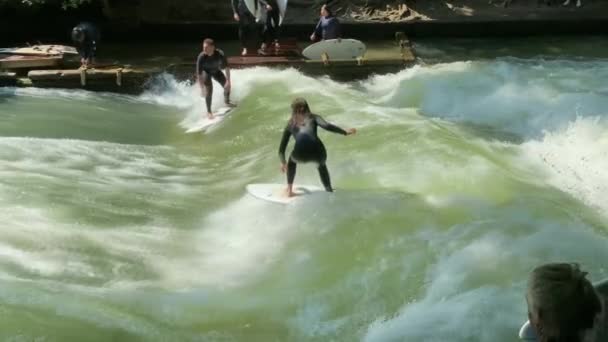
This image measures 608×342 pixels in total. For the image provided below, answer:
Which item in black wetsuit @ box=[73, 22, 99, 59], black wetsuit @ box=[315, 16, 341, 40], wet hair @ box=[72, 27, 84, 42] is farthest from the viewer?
black wetsuit @ box=[315, 16, 341, 40]

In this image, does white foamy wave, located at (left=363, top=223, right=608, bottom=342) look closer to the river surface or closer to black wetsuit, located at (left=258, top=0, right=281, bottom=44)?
the river surface

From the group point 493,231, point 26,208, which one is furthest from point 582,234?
point 26,208

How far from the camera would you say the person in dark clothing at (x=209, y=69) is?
12.5m

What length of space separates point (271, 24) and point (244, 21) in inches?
22.4

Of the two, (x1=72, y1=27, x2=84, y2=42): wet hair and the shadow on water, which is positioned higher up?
(x1=72, y1=27, x2=84, y2=42): wet hair

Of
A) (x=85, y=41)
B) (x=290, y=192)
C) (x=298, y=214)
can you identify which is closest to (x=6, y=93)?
(x=85, y=41)

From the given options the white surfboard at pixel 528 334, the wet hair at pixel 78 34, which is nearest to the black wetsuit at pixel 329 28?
the wet hair at pixel 78 34

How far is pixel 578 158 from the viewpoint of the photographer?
10.6m

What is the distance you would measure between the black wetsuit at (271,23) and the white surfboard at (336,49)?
47.3 inches

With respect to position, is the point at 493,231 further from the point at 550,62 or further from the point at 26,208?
the point at 550,62

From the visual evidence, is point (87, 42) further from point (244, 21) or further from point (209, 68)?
point (209, 68)

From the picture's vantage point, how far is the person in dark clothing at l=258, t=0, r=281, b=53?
15248 millimetres

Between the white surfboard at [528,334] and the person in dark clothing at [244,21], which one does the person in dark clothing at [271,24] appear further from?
the white surfboard at [528,334]

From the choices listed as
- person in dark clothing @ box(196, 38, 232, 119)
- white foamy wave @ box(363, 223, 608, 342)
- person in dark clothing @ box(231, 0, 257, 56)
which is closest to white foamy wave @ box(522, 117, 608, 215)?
white foamy wave @ box(363, 223, 608, 342)
